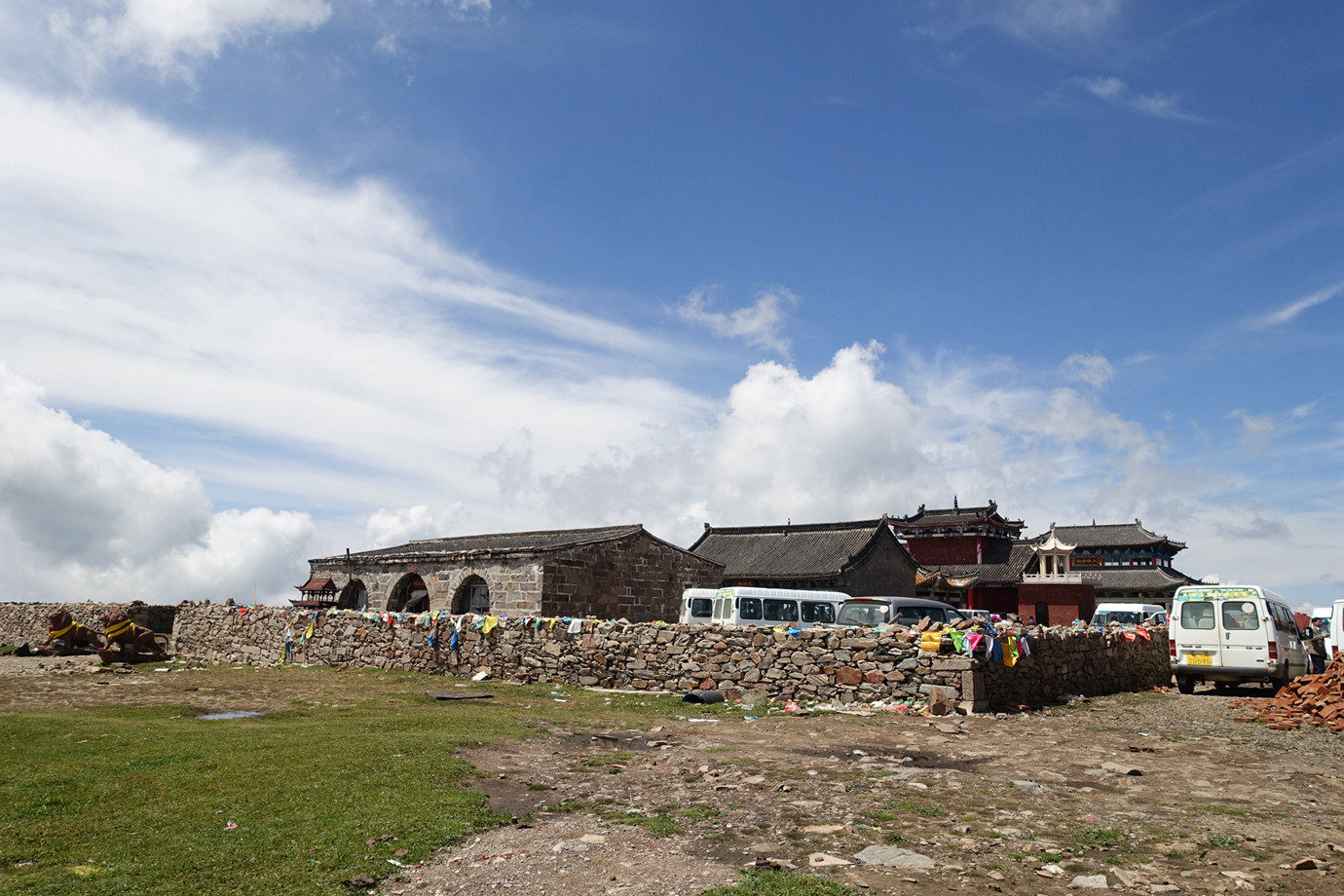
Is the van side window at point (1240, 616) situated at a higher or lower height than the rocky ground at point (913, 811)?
higher

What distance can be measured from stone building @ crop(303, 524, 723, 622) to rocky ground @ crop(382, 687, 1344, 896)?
1285cm

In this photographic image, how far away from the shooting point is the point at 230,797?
24.8ft

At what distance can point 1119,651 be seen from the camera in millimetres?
19172

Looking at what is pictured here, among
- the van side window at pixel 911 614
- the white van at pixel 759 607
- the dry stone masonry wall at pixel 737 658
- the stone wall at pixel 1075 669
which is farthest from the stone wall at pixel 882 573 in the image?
the van side window at pixel 911 614

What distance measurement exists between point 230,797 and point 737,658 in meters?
10.2

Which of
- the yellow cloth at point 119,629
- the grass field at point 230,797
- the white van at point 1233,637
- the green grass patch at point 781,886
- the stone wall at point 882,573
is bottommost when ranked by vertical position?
the grass field at point 230,797

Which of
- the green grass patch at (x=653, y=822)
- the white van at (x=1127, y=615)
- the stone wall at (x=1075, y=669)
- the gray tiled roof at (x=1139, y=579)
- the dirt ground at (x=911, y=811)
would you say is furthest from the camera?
the gray tiled roof at (x=1139, y=579)

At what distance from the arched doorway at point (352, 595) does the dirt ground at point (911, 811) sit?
22412 mm

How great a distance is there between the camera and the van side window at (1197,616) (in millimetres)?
17172

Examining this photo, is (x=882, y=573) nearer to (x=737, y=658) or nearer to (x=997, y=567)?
(x=997, y=567)

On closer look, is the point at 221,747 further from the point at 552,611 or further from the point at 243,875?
the point at 552,611

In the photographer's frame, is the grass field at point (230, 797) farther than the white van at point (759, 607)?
No

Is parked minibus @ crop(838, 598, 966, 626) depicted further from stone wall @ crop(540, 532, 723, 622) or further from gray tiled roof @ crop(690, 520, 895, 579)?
gray tiled roof @ crop(690, 520, 895, 579)

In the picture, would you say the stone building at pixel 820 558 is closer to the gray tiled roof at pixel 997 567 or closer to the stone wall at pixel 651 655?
the gray tiled roof at pixel 997 567
